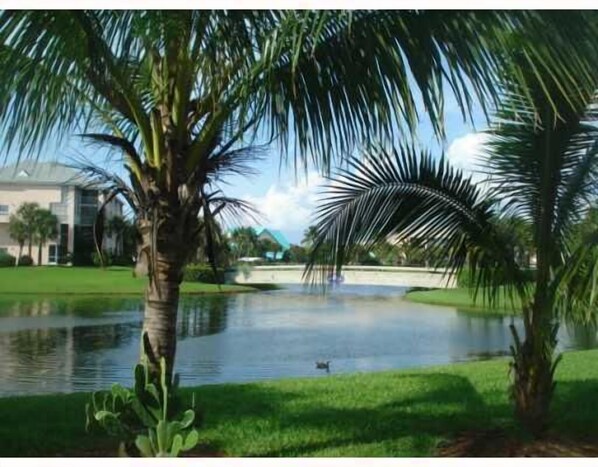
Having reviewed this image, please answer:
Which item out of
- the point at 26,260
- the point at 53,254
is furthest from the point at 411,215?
the point at 53,254

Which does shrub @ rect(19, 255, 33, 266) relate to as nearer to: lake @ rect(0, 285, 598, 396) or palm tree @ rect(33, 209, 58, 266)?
palm tree @ rect(33, 209, 58, 266)

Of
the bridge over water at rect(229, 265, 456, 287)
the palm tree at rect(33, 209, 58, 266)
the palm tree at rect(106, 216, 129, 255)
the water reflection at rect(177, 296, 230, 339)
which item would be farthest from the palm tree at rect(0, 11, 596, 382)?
the palm tree at rect(33, 209, 58, 266)

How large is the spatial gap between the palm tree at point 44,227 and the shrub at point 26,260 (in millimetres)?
357

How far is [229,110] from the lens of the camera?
4617mm

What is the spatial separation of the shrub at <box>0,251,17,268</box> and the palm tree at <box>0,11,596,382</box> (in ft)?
75.4

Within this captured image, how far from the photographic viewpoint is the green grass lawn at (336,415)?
5.47 metres

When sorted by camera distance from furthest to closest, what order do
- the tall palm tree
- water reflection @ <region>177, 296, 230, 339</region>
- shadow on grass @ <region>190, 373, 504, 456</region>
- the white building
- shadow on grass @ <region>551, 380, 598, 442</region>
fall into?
water reflection @ <region>177, 296, 230, 339</region> < the white building < shadow on grass @ <region>551, 380, 598, 442</region> < shadow on grass @ <region>190, 373, 504, 456</region> < the tall palm tree

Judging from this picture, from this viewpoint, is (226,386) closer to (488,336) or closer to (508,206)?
(508,206)

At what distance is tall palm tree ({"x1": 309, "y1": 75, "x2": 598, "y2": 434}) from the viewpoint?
5.23m

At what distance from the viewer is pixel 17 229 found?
2375 centimetres

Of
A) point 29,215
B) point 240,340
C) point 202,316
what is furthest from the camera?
point 202,316

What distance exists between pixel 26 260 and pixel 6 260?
0.66m

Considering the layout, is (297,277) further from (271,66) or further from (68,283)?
(271,66)

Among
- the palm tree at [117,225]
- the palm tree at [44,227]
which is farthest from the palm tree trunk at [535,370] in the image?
the palm tree at [44,227]
